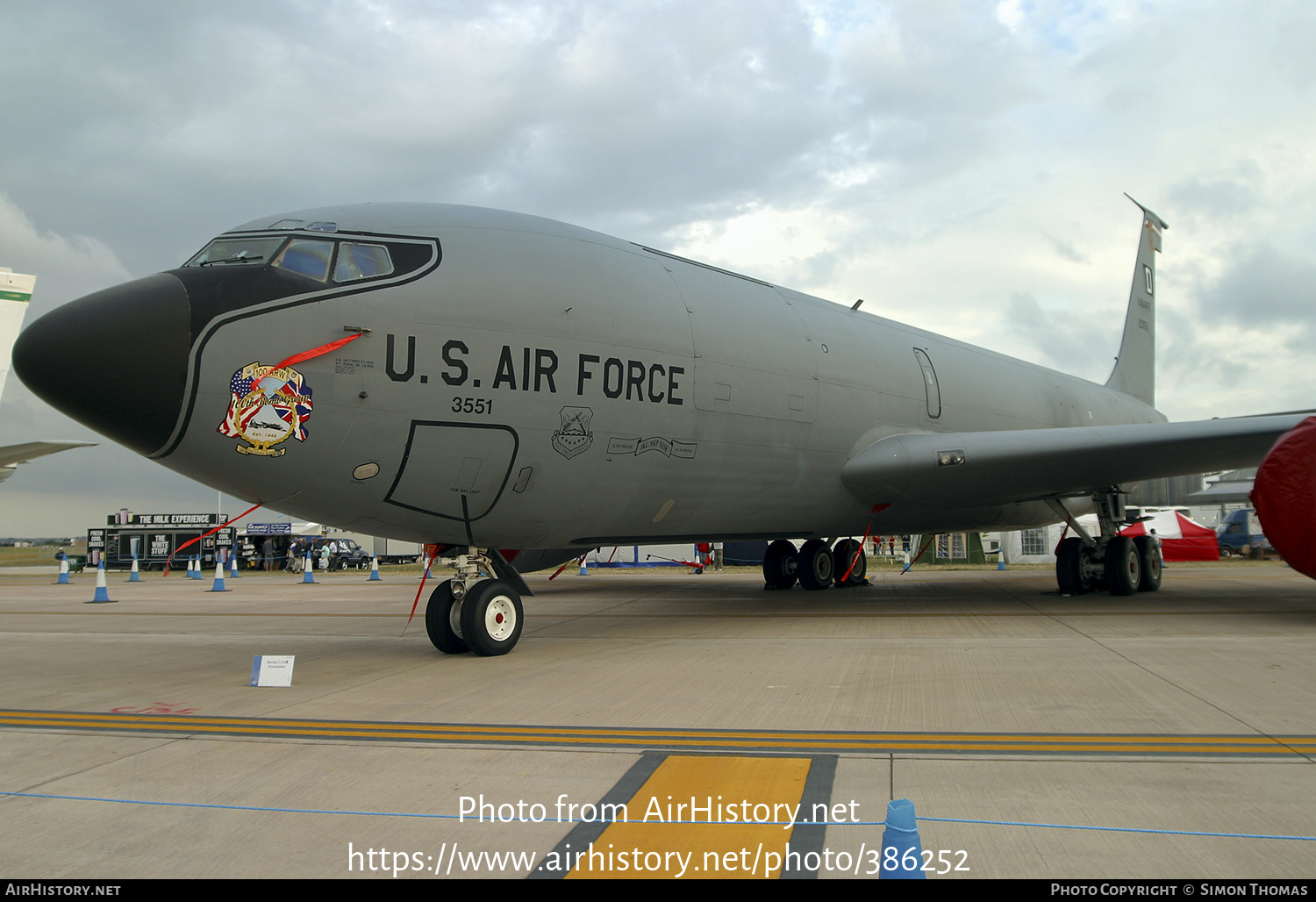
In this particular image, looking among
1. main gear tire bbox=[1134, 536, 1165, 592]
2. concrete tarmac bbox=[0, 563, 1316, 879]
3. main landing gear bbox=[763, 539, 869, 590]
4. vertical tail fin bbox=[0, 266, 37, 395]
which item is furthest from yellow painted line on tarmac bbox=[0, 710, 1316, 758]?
vertical tail fin bbox=[0, 266, 37, 395]

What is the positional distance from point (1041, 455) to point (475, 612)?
25.3 ft

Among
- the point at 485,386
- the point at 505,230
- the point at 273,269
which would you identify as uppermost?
the point at 505,230

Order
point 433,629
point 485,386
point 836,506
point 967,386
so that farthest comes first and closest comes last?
point 967,386, point 836,506, point 433,629, point 485,386

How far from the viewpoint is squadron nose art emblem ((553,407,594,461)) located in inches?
317

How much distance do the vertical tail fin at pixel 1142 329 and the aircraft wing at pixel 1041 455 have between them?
9.79 meters

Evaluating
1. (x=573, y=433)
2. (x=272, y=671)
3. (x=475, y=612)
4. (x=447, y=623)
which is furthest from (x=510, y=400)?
(x=272, y=671)

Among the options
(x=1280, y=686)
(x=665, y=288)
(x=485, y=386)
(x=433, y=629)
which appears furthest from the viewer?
(x=665, y=288)

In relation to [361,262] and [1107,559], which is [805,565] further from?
[361,262]

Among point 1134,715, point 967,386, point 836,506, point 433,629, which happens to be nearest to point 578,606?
point 836,506

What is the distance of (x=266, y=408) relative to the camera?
6.67 meters

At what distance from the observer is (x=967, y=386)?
14.2 metres

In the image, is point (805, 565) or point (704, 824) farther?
point (805, 565)

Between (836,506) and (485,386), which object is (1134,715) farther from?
(836,506)
